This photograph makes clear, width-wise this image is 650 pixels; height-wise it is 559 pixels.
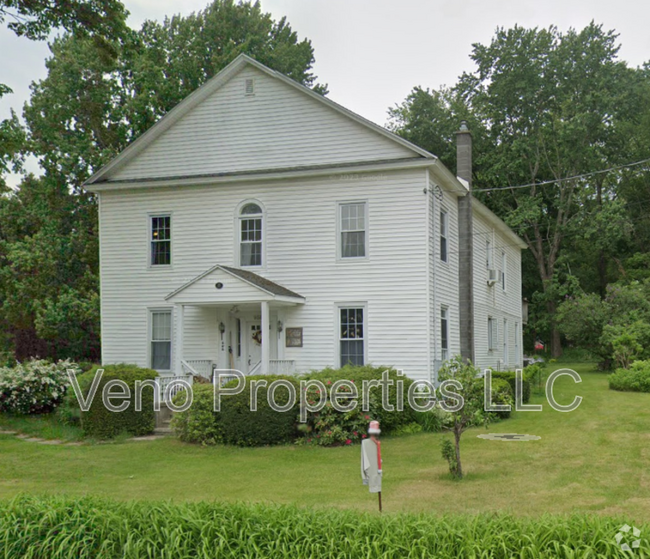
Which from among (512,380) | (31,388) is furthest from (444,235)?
(31,388)

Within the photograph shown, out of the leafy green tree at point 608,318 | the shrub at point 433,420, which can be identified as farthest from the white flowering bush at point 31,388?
the leafy green tree at point 608,318

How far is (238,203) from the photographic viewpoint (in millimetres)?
19312

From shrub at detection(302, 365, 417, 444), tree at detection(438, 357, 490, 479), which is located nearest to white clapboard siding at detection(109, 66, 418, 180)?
shrub at detection(302, 365, 417, 444)

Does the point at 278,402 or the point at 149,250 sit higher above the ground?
the point at 149,250

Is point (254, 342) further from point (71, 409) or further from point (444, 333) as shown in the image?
point (444, 333)

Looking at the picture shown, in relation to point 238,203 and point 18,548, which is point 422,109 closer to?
point 238,203

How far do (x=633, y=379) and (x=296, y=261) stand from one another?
11645 mm

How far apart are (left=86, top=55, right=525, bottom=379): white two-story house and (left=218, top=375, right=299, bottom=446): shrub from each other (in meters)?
2.86

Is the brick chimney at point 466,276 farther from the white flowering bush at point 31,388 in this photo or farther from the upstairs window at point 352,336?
the white flowering bush at point 31,388

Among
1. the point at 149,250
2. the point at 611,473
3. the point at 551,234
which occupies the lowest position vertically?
the point at 611,473

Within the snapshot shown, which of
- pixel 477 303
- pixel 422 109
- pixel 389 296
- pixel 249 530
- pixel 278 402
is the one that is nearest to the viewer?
→ pixel 249 530

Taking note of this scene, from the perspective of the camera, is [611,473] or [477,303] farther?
[477,303]

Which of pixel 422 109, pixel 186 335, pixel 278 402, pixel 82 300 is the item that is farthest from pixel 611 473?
pixel 422 109

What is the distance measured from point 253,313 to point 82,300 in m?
9.79
